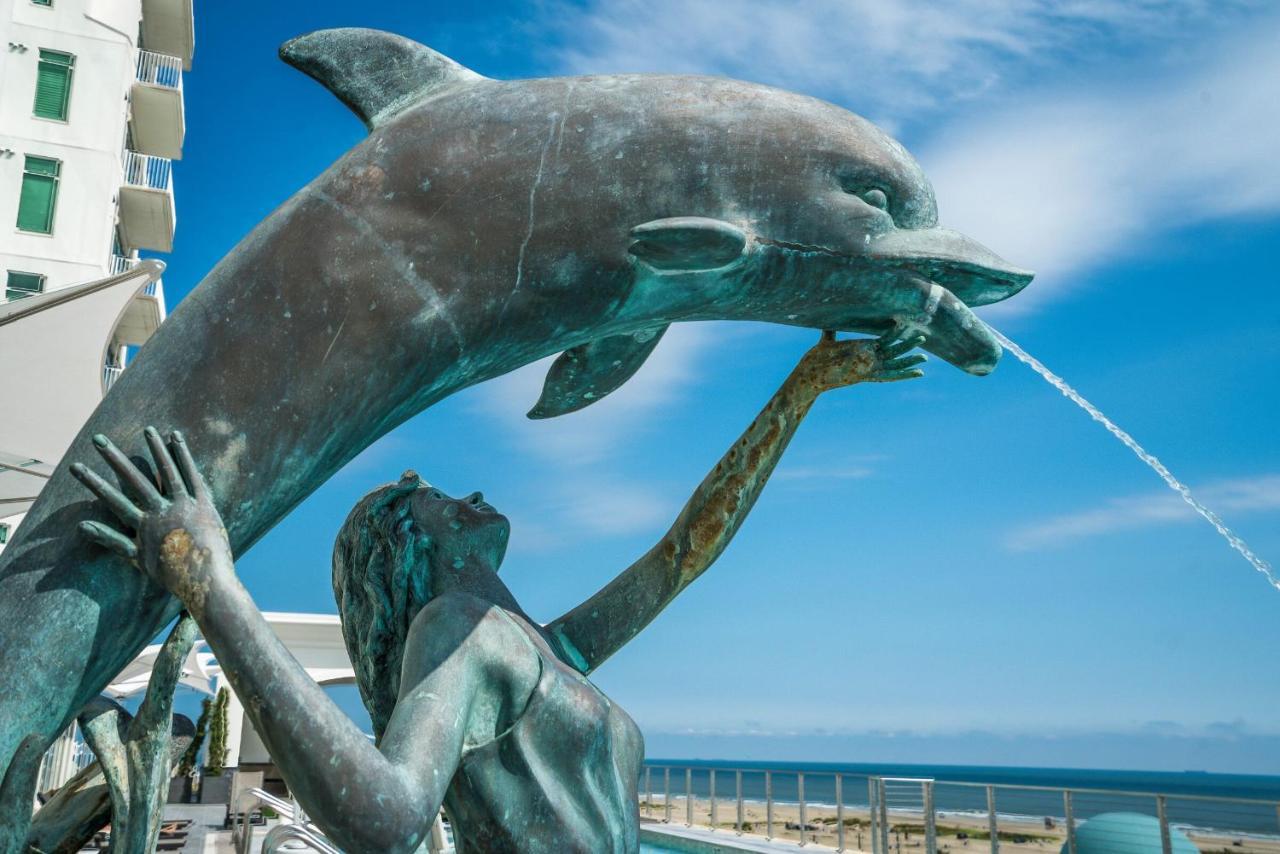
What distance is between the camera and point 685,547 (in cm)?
352

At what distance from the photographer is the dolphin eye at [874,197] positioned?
3.12 meters

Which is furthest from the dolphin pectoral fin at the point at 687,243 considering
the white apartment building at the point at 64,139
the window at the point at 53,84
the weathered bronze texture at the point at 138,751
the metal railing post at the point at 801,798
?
the window at the point at 53,84

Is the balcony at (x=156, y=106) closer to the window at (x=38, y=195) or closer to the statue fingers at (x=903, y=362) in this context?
the window at (x=38, y=195)

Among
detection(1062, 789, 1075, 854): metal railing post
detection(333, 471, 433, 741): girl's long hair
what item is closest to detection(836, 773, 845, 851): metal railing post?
detection(1062, 789, 1075, 854): metal railing post

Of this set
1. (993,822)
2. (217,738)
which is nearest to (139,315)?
(217,738)

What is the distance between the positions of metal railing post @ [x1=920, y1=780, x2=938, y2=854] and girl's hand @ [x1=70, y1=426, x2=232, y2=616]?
10.5 m

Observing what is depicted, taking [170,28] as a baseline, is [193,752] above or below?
below

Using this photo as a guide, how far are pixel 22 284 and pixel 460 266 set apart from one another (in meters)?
22.1

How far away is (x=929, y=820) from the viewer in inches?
471

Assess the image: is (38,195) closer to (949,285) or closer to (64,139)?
(64,139)

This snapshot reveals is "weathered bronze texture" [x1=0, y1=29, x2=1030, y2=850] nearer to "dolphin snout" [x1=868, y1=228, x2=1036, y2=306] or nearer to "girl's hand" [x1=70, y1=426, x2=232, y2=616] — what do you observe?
"dolphin snout" [x1=868, y1=228, x2=1036, y2=306]

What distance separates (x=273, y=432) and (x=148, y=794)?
0.90 meters

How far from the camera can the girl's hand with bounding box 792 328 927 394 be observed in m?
3.39

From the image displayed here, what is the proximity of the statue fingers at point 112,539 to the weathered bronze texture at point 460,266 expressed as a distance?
143 millimetres
